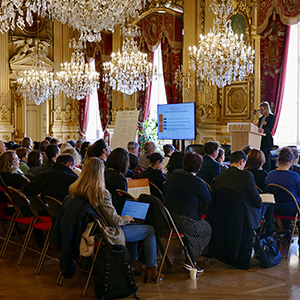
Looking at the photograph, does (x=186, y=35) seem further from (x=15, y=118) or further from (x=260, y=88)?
(x=15, y=118)

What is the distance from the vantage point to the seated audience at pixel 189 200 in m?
4.37

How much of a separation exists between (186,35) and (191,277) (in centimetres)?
849

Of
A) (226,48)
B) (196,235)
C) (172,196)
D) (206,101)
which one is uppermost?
(226,48)

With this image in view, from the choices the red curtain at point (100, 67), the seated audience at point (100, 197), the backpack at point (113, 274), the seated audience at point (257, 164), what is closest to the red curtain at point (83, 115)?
the red curtain at point (100, 67)

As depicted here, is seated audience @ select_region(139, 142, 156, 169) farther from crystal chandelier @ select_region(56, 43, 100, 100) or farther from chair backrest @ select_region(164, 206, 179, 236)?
crystal chandelier @ select_region(56, 43, 100, 100)

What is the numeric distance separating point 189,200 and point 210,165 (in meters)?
1.37

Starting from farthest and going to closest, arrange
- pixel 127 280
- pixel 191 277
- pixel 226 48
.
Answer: pixel 226 48
pixel 191 277
pixel 127 280

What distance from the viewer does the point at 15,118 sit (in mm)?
16156

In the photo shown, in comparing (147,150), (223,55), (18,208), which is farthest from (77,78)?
(18,208)

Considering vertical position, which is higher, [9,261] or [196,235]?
[196,235]

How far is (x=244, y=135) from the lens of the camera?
25.1 ft

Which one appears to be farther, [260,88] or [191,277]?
[260,88]

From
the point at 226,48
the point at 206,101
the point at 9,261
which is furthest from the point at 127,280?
the point at 206,101

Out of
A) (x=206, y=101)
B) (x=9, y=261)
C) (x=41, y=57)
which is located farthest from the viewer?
(x=41, y=57)
